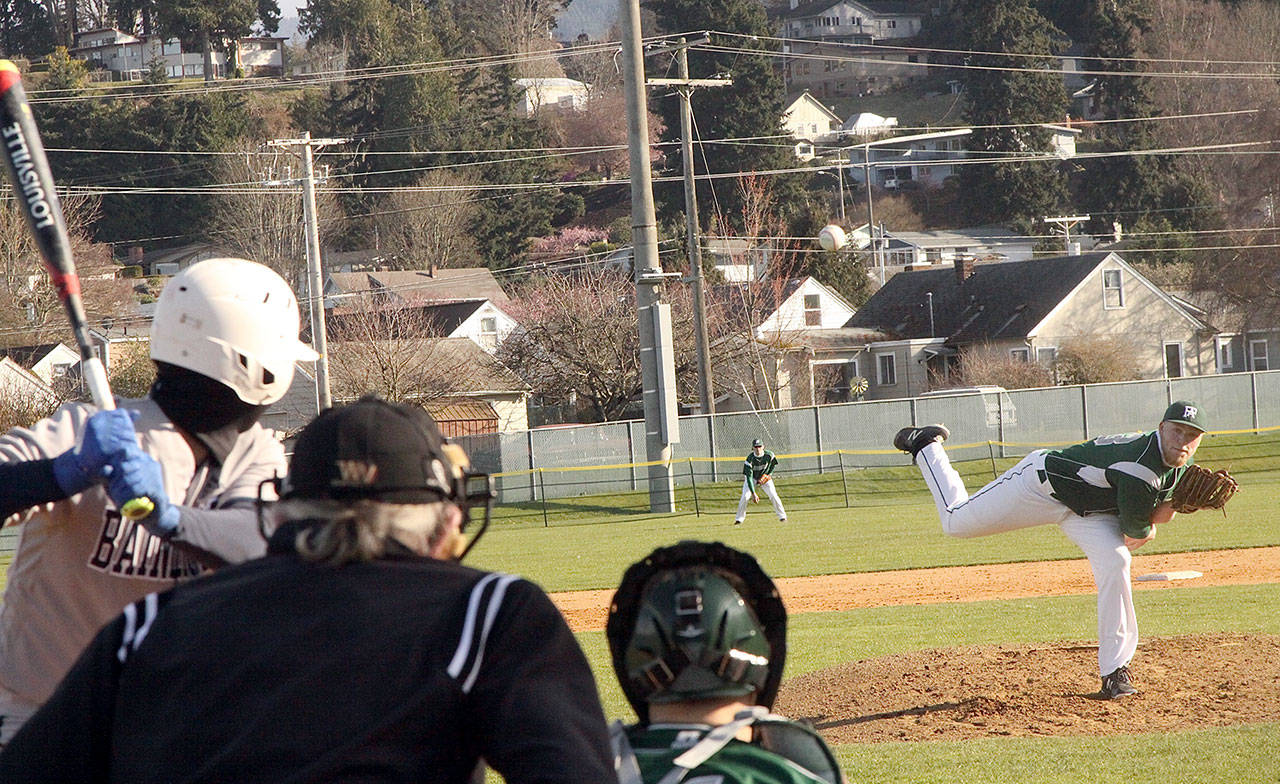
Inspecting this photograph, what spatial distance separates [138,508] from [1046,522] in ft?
24.2

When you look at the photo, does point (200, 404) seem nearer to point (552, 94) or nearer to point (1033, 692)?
point (1033, 692)

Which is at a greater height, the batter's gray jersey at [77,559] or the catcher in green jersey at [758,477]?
the batter's gray jersey at [77,559]

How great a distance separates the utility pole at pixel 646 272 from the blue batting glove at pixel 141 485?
74.5 ft

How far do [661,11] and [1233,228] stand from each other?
32.8 meters

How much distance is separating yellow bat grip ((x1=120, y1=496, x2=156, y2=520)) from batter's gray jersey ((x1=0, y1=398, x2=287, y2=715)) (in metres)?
0.13

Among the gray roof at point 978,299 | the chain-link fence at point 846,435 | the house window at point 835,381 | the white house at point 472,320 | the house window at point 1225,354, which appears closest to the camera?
the chain-link fence at point 846,435

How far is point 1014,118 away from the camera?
78.8 m

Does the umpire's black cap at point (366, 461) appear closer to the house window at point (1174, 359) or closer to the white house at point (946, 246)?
the house window at point (1174, 359)

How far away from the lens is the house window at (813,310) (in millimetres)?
59750

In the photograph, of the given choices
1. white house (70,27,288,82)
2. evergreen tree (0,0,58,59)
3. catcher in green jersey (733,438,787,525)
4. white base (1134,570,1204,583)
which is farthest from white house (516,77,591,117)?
white base (1134,570,1204,583)

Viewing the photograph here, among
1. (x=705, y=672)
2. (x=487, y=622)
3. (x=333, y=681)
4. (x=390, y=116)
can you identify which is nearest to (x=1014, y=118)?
(x=390, y=116)

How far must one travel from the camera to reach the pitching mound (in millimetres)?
8539

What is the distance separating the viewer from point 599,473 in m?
31.6

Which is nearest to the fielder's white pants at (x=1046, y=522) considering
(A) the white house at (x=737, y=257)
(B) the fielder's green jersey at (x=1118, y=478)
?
(B) the fielder's green jersey at (x=1118, y=478)
